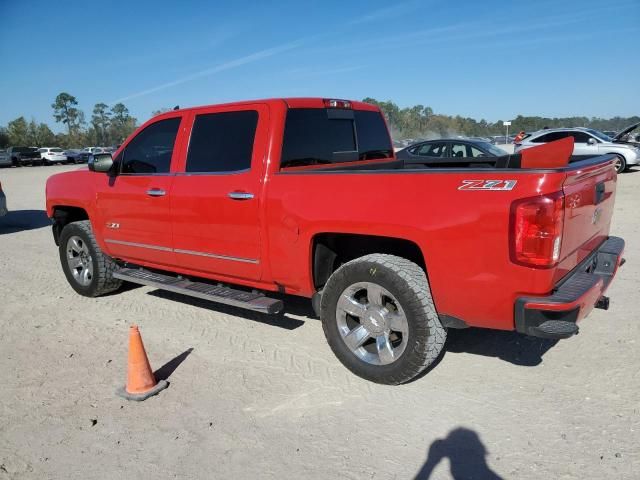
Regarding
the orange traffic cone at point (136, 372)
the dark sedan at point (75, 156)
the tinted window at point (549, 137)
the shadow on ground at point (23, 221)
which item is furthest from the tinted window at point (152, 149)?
the dark sedan at point (75, 156)

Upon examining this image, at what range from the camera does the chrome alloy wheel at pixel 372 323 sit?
349cm

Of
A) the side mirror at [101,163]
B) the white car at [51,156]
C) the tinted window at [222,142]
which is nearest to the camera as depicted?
the tinted window at [222,142]

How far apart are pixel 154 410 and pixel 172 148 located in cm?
237

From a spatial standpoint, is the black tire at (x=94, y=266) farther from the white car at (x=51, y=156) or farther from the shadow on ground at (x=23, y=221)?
the white car at (x=51, y=156)

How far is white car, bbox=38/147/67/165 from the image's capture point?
4488cm

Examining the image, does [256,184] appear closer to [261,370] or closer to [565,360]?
[261,370]

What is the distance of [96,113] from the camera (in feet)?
388

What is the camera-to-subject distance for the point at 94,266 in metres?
5.65

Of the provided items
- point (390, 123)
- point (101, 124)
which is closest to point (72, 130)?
point (101, 124)

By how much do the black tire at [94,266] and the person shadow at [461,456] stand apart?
4134mm

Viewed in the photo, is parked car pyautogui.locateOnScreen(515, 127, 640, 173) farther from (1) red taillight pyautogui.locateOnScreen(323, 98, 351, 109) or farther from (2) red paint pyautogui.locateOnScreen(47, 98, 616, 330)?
(2) red paint pyautogui.locateOnScreen(47, 98, 616, 330)

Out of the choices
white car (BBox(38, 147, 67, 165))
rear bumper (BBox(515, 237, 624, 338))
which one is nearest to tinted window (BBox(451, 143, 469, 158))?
rear bumper (BBox(515, 237, 624, 338))

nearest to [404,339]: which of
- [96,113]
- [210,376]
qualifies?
[210,376]

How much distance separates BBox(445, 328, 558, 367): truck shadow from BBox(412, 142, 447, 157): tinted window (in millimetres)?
9592
